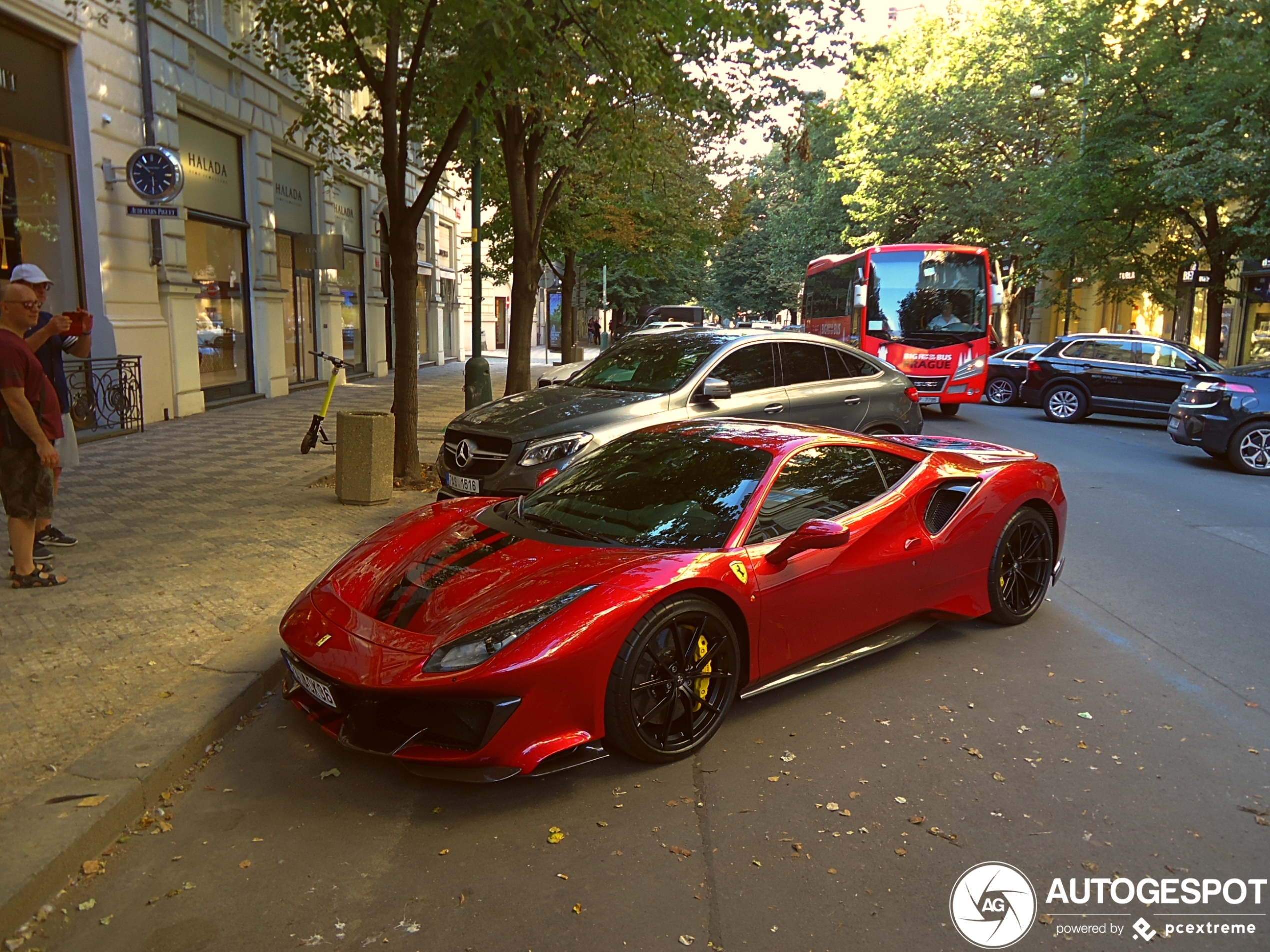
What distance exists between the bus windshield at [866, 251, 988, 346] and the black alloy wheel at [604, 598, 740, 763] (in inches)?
591

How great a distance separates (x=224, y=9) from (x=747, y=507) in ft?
55.0

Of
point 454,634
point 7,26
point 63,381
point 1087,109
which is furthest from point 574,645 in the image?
point 1087,109

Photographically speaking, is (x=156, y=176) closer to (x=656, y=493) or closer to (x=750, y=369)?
(x=750, y=369)

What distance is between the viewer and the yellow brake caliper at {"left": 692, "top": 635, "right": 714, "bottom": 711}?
12.8 feet

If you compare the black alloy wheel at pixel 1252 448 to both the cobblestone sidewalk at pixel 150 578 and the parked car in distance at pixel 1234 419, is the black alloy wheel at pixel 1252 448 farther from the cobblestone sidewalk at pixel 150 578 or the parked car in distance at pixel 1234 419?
the cobblestone sidewalk at pixel 150 578

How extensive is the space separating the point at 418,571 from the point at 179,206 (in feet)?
39.1

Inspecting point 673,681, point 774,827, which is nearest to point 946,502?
point 673,681

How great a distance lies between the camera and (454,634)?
11.7ft

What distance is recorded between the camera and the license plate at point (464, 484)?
764cm

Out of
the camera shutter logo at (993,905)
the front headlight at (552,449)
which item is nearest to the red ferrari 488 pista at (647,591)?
the camera shutter logo at (993,905)

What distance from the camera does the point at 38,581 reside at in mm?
5848

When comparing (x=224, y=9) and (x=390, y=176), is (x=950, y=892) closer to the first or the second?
(x=390, y=176)

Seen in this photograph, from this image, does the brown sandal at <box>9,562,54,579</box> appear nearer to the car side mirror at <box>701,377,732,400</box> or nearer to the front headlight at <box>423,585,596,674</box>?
the front headlight at <box>423,585,596,674</box>

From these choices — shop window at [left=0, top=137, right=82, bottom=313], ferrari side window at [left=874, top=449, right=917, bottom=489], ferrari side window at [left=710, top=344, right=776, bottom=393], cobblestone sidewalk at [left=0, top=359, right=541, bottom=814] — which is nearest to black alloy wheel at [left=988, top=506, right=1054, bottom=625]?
ferrari side window at [left=874, top=449, right=917, bottom=489]
